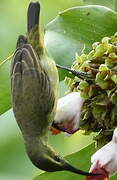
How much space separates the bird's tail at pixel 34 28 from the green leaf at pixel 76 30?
0.25 meters

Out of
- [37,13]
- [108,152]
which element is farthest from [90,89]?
[37,13]

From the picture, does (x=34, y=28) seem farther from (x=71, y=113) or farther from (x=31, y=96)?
(x=71, y=113)

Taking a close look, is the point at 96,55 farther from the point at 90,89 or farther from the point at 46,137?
the point at 46,137

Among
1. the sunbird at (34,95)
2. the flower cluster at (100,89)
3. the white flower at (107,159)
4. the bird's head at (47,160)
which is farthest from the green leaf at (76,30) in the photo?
the white flower at (107,159)

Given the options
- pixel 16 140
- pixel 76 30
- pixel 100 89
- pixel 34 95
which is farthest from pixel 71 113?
pixel 16 140

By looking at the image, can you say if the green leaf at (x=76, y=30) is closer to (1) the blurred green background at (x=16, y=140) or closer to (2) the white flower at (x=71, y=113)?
(2) the white flower at (x=71, y=113)

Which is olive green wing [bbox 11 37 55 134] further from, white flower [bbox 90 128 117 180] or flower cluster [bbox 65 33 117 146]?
white flower [bbox 90 128 117 180]

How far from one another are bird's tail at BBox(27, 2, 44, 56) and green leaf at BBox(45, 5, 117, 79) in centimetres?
25

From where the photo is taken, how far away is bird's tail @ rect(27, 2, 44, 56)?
2990 millimetres

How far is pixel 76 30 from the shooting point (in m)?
2.77

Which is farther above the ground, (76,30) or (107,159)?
(76,30)

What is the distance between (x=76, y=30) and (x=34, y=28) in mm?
318

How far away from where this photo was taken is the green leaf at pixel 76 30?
106 inches

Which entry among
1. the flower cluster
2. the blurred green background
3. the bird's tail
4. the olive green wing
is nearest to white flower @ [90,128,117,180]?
the flower cluster
